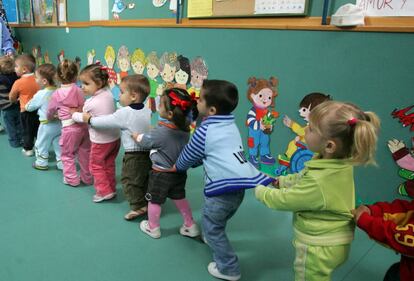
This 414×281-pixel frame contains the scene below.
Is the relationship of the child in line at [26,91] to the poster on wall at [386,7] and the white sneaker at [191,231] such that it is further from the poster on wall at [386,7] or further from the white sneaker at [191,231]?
the poster on wall at [386,7]

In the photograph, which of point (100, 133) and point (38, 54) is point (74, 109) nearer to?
point (100, 133)

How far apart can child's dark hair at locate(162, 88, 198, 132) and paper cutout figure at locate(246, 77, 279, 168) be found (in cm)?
92

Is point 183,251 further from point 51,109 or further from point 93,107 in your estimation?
point 51,109

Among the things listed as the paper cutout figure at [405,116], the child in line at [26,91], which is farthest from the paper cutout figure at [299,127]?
the child in line at [26,91]

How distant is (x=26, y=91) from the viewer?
10.8 ft

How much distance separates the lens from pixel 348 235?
141cm

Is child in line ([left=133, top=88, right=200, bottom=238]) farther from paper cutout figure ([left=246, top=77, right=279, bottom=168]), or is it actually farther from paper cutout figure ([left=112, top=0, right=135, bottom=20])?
paper cutout figure ([left=112, top=0, right=135, bottom=20])

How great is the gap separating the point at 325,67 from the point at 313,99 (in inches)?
9.2

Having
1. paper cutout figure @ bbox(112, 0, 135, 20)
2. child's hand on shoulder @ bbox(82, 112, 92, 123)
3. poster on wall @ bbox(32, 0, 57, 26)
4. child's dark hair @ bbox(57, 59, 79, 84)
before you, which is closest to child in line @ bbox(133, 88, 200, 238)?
child's hand on shoulder @ bbox(82, 112, 92, 123)

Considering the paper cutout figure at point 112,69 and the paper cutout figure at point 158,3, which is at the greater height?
the paper cutout figure at point 158,3

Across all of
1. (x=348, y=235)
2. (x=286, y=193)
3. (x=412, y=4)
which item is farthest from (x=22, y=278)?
(x=412, y=4)

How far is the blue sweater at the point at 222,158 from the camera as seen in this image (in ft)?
5.46

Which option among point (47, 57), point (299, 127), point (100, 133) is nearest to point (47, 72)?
point (100, 133)

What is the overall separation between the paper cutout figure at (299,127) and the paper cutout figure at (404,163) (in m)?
0.53
